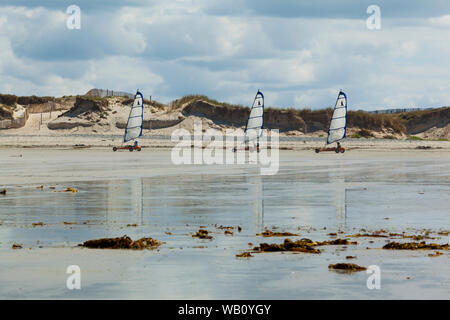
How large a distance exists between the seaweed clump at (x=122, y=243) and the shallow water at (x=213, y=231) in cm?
31

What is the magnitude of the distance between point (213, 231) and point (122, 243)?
2.66 meters

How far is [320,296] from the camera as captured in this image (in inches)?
391

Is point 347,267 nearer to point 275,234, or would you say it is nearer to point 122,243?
point 275,234

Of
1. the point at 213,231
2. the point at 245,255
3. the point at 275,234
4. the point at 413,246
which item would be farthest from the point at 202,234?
the point at 413,246

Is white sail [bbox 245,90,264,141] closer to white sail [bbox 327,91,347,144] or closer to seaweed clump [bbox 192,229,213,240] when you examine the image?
white sail [bbox 327,91,347,144]

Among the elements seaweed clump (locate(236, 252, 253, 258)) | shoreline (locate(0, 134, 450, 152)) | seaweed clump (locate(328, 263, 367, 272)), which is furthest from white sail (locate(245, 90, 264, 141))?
seaweed clump (locate(328, 263, 367, 272))

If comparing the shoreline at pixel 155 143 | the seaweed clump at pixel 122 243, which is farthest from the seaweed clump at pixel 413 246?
the shoreline at pixel 155 143

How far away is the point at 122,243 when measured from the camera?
13586 mm

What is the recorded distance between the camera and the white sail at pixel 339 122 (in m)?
77.6

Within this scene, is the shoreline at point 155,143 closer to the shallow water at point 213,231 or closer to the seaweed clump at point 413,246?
the shallow water at point 213,231
